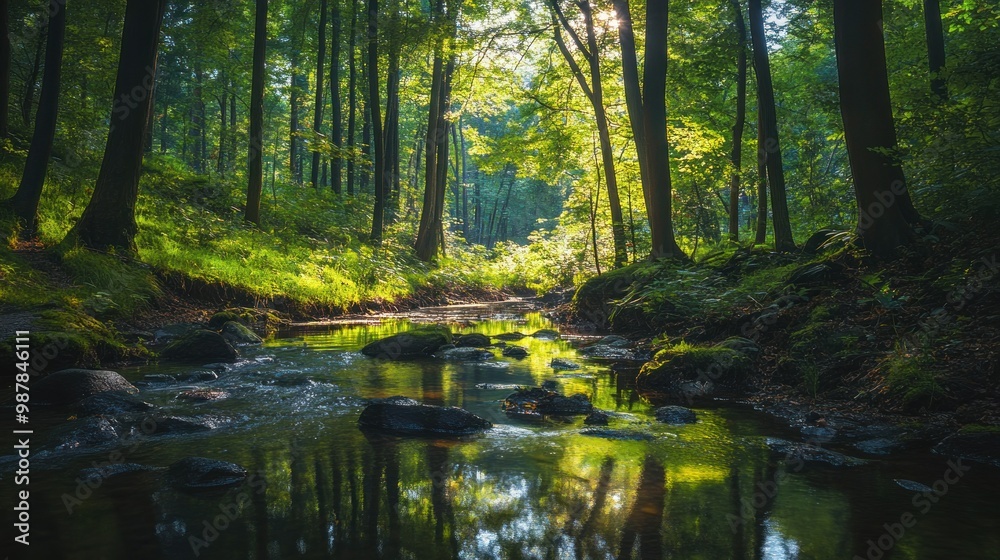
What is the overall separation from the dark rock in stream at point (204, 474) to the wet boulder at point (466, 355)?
555 centimetres

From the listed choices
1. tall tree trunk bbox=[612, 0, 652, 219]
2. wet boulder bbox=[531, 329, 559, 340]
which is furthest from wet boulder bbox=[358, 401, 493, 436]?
tall tree trunk bbox=[612, 0, 652, 219]

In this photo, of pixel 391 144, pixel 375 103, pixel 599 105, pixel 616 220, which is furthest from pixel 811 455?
pixel 391 144

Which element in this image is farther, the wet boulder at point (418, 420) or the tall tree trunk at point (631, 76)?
the tall tree trunk at point (631, 76)

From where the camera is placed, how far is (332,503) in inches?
142

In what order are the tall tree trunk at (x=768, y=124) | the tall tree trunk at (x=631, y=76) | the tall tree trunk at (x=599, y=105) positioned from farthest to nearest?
1. the tall tree trunk at (x=599, y=105)
2. the tall tree trunk at (x=631, y=76)
3. the tall tree trunk at (x=768, y=124)

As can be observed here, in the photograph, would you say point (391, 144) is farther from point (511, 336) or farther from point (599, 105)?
point (511, 336)

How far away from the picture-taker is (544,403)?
6.25 meters

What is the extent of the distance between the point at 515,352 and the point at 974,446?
643 cm

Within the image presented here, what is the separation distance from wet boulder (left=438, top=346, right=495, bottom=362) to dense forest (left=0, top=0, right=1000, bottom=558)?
0.13 meters

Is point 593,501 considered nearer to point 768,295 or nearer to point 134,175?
point 768,295

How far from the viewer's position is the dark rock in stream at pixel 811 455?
445cm

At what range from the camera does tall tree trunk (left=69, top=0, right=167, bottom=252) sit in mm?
11023

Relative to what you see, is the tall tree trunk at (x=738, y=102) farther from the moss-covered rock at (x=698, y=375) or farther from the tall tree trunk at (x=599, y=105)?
the moss-covered rock at (x=698, y=375)

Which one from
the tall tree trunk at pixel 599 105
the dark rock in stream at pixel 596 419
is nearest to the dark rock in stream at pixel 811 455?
the dark rock in stream at pixel 596 419
